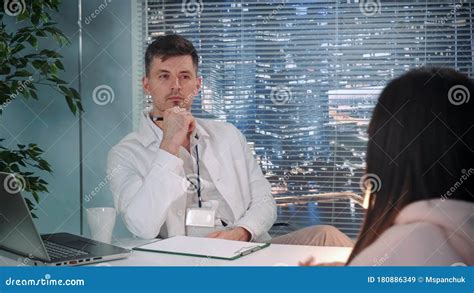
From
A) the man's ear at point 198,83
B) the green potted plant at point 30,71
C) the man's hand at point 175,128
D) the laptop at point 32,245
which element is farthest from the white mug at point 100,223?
the man's ear at point 198,83

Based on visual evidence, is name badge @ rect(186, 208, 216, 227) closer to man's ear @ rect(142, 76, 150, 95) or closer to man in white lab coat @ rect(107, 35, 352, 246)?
man in white lab coat @ rect(107, 35, 352, 246)

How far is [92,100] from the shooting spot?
2314 millimetres

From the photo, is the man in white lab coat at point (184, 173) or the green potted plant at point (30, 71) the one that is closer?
the man in white lab coat at point (184, 173)

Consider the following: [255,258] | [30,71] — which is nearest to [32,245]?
[255,258]

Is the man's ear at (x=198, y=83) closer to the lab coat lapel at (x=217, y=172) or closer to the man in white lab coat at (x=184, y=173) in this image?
the man in white lab coat at (x=184, y=173)

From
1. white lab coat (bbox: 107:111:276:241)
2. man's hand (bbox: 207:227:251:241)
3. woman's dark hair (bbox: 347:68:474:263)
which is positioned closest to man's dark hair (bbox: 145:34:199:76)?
white lab coat (bbox: 107:111:276:241)

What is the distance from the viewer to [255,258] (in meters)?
1.30

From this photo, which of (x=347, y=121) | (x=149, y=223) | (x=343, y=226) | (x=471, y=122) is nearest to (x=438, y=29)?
(x=347, y=121)

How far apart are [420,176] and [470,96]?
20 centimetres

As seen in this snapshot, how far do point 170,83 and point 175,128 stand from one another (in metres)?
0.30

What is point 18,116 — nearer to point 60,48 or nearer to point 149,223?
point 60,48

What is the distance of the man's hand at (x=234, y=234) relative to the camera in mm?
1752

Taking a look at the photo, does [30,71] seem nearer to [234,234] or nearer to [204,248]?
[234,234]

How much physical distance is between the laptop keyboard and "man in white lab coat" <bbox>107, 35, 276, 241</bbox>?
1.40 ft
